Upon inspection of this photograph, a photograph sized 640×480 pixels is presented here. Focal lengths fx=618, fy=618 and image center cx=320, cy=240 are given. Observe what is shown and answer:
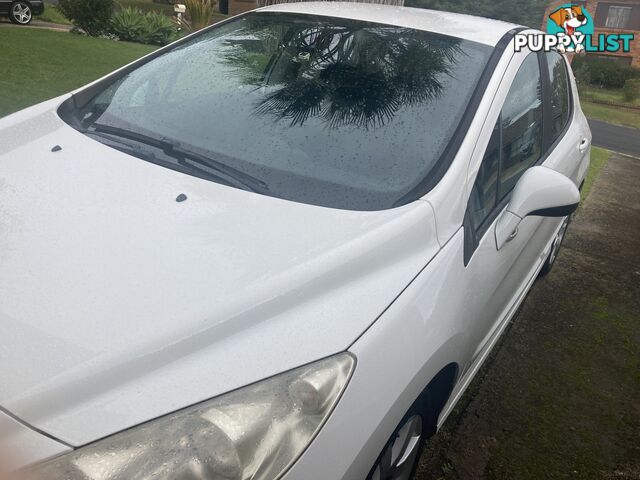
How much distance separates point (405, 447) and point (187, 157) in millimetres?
1281

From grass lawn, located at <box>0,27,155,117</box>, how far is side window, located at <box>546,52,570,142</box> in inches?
195

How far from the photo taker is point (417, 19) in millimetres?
3084

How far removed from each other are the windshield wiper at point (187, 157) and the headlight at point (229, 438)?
2.68 ft

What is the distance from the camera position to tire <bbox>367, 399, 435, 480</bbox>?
183 cm

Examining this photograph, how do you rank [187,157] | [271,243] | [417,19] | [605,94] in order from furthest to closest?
[605,94] → [417,19] → [187,157] → [271,243]

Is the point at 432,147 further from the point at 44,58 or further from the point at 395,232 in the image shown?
the point at 44,58

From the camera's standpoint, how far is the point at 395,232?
6.28 feet

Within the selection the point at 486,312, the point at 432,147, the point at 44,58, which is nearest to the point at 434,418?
the point at 486,312

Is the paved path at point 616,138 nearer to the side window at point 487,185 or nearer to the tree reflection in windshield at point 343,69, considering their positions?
the tree reflection in windshield at point 343,69


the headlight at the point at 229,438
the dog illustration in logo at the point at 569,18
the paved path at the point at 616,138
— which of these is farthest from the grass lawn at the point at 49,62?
the dog illustration in logo at the point at 569,18

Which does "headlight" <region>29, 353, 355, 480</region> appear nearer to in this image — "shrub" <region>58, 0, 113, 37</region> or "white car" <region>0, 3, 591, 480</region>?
"white car" <region>0, 3, 591, 480</region>

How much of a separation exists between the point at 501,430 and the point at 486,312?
0.77 m

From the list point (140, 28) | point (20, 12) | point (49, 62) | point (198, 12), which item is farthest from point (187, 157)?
point (20, 12)

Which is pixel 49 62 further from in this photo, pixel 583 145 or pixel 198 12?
pixel 583 145
